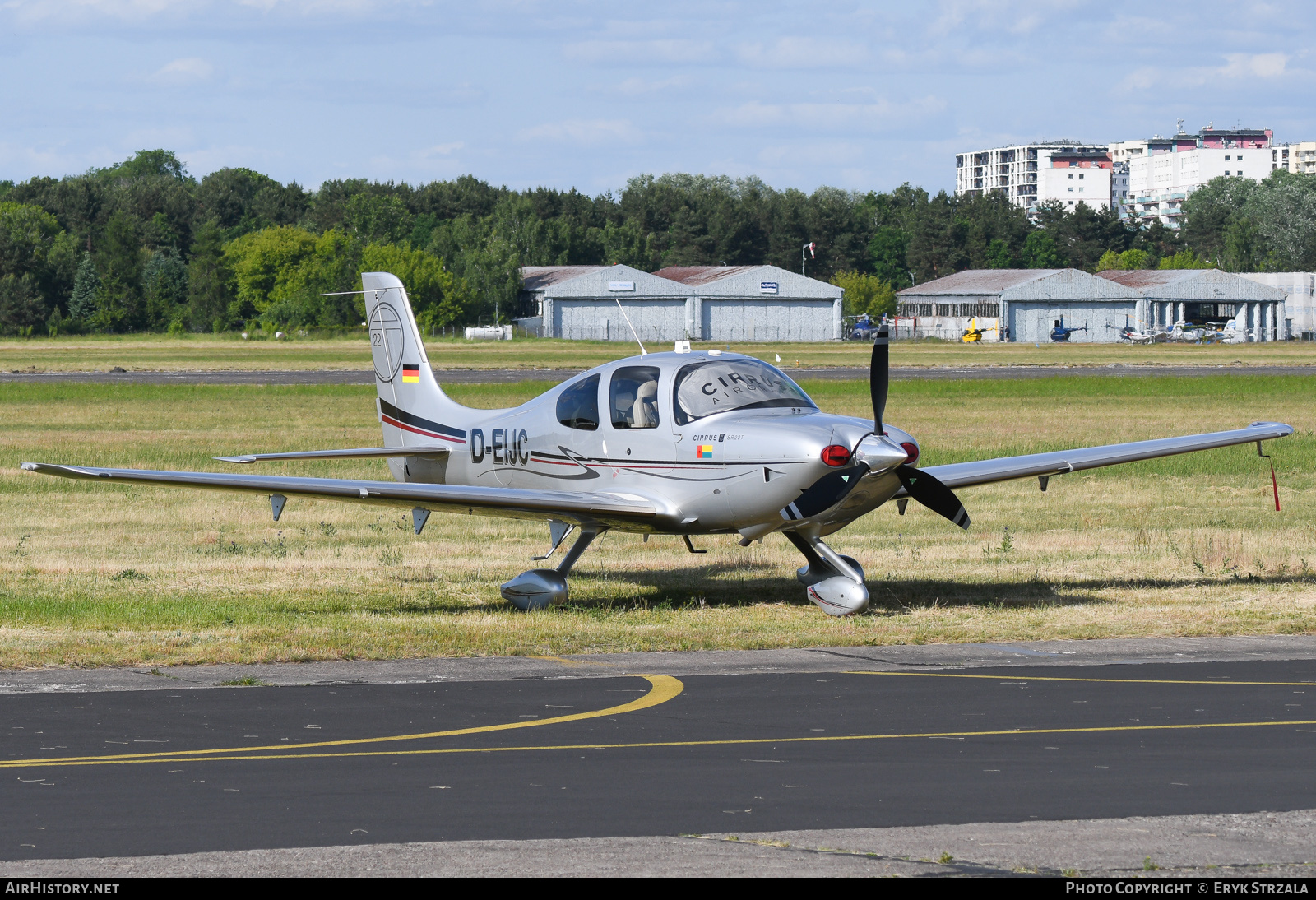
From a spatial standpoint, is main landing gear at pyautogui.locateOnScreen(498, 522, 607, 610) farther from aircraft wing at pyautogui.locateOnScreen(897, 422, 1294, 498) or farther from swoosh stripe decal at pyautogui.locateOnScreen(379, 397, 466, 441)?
aircraft wing at pyautogui.locateOnScreen(897, 422, 1294, 498)

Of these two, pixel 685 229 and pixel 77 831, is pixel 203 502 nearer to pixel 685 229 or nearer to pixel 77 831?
pixel 77 831

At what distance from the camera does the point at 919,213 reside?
17425 cm

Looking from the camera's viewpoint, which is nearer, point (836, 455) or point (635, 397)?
point (836, 455)

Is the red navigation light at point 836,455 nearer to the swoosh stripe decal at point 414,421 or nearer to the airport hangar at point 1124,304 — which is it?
the swoosh stripe decal at point 414,421

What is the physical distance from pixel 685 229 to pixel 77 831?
155845 mm

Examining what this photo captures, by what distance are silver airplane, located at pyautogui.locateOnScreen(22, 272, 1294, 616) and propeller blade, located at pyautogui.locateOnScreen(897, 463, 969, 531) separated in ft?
0.05

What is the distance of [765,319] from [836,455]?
359 feet

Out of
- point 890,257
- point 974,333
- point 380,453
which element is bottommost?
point 380,453

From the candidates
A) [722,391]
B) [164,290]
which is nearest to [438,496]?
[722,391]

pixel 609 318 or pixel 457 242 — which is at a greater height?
pixel 457 242

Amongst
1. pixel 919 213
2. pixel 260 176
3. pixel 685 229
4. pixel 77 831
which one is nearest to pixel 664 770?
pixel 77 831

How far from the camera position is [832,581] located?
15.4 meters

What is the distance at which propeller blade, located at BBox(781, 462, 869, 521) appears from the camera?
1393 cm

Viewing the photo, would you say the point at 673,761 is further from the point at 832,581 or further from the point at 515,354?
the point at 515,354
